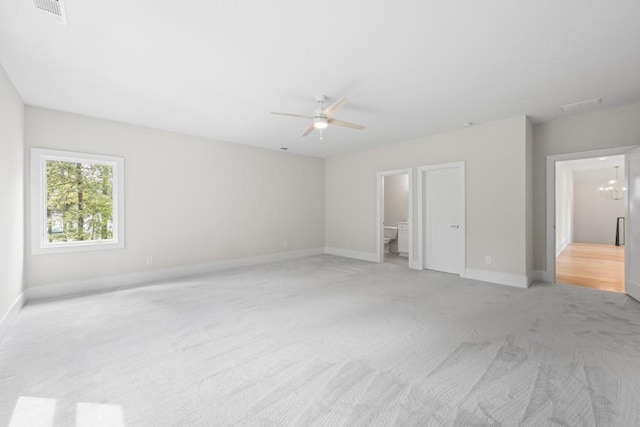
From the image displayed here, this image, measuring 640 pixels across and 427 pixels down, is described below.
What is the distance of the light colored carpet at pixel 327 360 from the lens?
67.6 inches

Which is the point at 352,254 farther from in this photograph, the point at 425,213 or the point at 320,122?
the point at 320,122

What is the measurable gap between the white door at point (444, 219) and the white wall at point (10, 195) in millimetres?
6064

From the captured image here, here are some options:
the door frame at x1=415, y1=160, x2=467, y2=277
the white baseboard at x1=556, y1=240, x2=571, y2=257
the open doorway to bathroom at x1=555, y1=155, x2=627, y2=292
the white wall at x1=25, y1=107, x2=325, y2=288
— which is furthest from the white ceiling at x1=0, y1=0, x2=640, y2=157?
the open doorway to bathroom at x1=555, y1=155, x2=627, y2=292

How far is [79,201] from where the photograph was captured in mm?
4414

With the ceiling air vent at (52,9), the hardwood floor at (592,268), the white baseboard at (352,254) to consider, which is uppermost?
the ceiling air vent at (52,9)

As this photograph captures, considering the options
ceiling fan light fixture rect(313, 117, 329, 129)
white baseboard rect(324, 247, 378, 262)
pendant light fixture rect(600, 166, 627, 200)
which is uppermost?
ceiling fan light fixture rect(313, 117, 329, 129)

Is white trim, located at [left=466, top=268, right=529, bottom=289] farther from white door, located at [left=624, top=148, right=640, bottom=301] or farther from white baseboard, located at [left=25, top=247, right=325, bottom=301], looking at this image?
white baseboard, located at [left=25, top=247, right=325, bottom=301]

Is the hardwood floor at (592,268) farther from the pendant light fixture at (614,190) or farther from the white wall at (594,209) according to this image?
the pendant light fixture at (614,190)

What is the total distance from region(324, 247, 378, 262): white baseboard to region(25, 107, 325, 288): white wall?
0.65 meters

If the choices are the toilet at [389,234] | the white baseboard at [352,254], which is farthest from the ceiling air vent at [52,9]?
the toilet at [389,234]

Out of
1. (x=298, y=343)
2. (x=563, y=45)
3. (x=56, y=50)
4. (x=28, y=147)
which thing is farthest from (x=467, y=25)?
(x=28, y=147)

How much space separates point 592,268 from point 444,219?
3.24 m

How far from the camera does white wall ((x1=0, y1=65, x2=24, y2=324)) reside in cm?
287

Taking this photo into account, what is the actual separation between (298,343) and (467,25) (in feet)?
9.95
